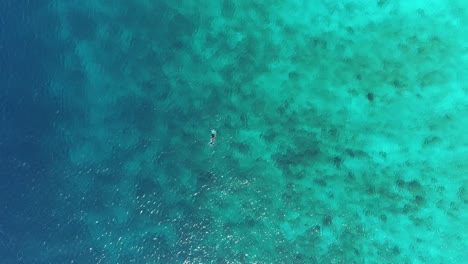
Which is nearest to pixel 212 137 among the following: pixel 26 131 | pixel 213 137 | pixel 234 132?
pixel 213 137

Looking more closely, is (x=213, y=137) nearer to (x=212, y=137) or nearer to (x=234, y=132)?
(x=212, y=137)

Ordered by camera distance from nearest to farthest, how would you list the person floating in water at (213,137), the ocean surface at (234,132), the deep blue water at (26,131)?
the ocean surface at (234,132)
the deep blue water at (26,131)
the person floating in water at (213,137)

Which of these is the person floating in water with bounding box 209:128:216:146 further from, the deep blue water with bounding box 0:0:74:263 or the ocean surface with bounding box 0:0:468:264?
the deep blue water with bounding box 0:0:74:263

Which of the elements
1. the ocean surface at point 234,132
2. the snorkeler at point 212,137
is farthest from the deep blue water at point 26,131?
the snorkeler at point 212,137

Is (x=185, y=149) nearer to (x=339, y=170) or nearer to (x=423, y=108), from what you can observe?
(x=339, y=170)

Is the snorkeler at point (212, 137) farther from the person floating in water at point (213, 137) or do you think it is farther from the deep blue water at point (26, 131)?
the deep blue water at point (26, 131)

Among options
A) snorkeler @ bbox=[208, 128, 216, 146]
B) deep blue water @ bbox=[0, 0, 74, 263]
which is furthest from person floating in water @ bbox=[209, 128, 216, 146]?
deep blue water @ bbox=[0, 0, 74, 263]

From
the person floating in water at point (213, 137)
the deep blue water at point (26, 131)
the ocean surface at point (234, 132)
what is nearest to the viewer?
the ocean surface at point (234, 132)

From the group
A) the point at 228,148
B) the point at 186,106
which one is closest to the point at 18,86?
the point at 186,106
